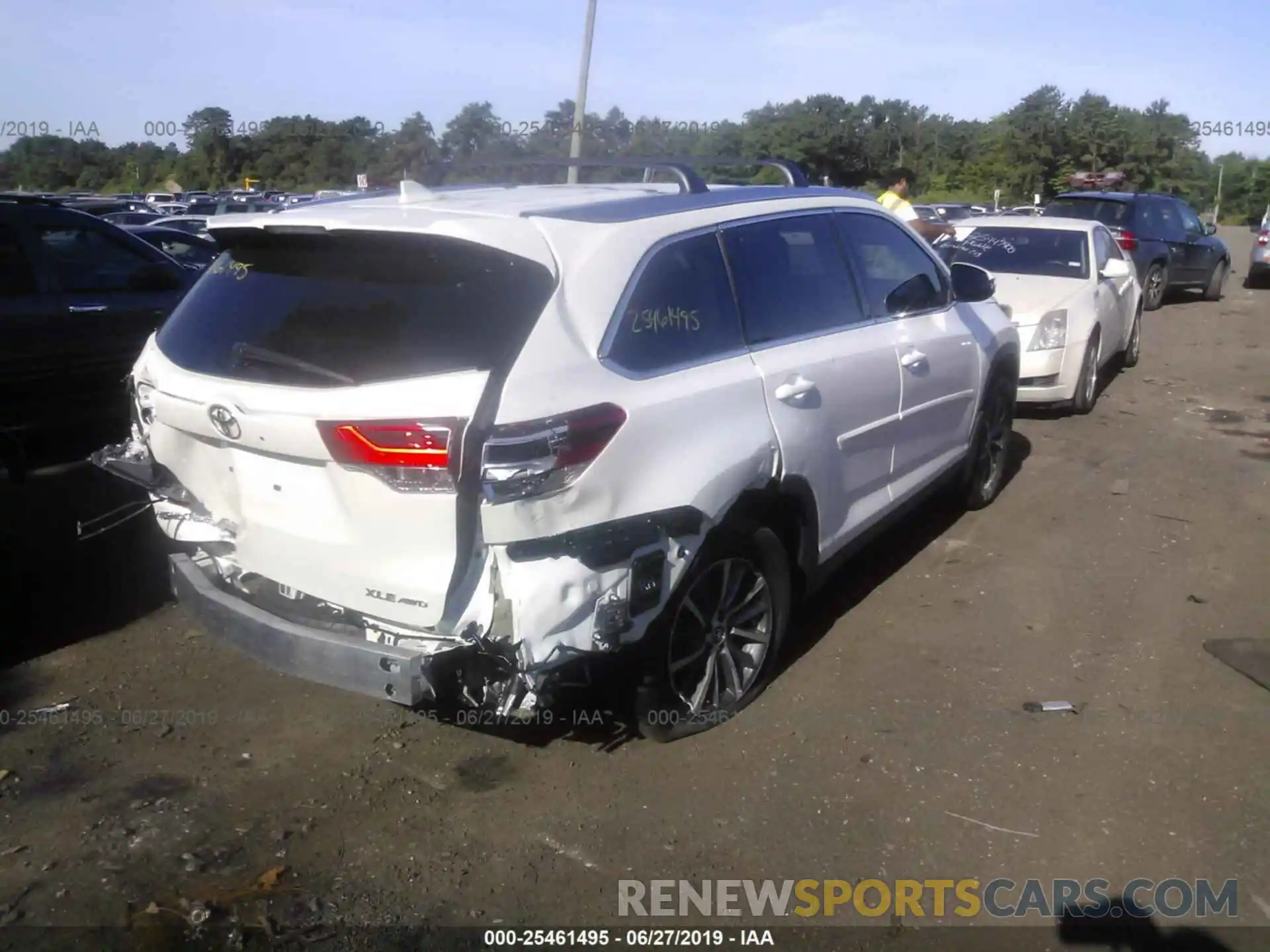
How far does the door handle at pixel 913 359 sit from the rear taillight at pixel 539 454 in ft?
7.21

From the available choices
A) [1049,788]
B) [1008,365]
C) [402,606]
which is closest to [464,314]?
[402,606]

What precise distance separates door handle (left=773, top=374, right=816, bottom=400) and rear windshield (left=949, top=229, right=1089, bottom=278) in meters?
6.45

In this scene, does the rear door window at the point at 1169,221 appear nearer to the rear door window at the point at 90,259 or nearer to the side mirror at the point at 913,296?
the side mirror at the point at 913,296

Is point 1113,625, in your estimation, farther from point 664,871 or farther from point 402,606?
point 402,606

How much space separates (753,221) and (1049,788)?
227cm

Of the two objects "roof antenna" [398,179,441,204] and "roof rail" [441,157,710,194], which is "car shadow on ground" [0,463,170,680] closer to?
"roof antenna" [398,179,441,204]

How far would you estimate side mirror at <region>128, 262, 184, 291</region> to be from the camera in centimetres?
685

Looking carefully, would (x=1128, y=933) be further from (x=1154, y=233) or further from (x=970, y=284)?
(x=1154, y=233)

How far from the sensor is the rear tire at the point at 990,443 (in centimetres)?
626

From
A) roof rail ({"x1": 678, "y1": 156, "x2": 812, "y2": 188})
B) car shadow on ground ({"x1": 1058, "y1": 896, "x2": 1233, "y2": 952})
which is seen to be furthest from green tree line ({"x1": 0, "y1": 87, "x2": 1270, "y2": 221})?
car shadow on ground ({"x1": 1058, "y1": 896, "x2": 1233, "y2": 952})

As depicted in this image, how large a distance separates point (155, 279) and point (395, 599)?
456cm

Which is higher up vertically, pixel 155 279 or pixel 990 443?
pixel 155 279

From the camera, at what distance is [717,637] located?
398 centimetres

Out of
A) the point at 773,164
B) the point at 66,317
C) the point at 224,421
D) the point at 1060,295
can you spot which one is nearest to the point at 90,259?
the point at 66,317
